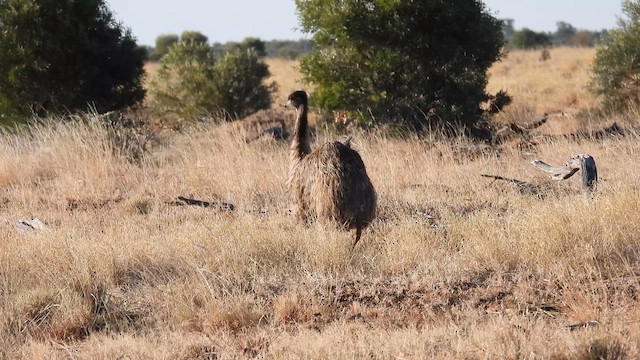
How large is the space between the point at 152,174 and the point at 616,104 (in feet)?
36.3

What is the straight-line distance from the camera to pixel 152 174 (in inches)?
495

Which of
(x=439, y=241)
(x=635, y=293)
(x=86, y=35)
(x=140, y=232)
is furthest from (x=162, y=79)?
(x=635, y=293)

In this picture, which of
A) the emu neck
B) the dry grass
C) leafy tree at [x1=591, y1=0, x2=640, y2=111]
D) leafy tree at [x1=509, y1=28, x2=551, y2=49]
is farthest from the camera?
leafy tree at [x1=509, y1=28, x2=551, y2=49]

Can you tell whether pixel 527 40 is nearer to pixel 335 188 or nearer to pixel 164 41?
pixel 164 41

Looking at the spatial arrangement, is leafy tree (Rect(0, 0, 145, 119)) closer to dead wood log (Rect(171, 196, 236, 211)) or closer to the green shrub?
the green shrub

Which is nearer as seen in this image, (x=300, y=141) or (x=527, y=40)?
(x=300, y=141)

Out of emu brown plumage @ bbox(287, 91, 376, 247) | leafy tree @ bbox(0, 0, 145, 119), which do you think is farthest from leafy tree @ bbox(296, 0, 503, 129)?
emu brown plumage @ bbox(287, 91, 376, 247)

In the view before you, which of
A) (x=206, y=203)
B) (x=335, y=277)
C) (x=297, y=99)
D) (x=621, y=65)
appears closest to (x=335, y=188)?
(x=335, y=277)

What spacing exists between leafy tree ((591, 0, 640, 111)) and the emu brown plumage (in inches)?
489

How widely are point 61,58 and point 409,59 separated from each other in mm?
6383

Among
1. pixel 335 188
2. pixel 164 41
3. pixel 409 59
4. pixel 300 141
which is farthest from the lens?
pixel 164 41

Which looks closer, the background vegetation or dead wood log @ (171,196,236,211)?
the background vegetation

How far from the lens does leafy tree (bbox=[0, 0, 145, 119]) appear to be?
54.1 ft

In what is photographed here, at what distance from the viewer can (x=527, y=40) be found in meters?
55.9
